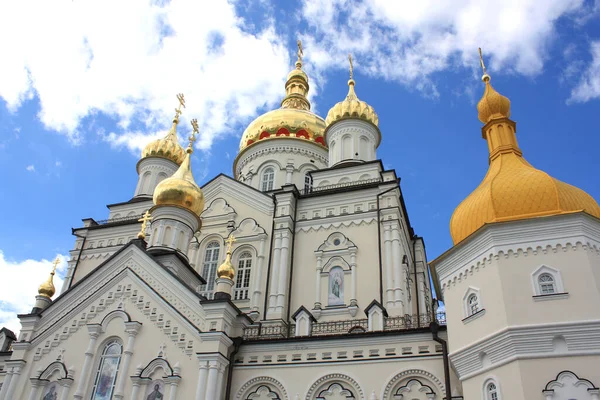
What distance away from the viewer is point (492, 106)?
49.2 ft

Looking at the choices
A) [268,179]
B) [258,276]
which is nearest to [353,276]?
[258,276]

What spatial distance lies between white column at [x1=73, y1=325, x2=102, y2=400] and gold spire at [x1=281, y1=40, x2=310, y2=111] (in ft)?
58.5

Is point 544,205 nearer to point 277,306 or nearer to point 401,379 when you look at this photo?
point 401,379

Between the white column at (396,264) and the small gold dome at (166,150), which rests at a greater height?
the small gold dome at (166,150)

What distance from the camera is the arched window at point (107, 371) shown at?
14.2 meters

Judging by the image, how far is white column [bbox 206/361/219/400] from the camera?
13070mm

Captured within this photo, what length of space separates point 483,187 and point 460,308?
2.82 m

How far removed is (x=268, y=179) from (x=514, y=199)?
48.5ft

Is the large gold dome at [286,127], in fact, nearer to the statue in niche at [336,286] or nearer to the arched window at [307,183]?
the arched window at [307,183]

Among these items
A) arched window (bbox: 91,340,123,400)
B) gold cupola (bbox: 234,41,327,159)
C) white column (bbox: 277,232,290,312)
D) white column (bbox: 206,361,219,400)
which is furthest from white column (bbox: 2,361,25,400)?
gold cupola (bbox: 234,41,327,159)

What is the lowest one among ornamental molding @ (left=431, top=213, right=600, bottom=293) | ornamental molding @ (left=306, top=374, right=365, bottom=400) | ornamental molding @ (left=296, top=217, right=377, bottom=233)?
ornamental molding @ (left=306, top=374, right=365, bottom=400)

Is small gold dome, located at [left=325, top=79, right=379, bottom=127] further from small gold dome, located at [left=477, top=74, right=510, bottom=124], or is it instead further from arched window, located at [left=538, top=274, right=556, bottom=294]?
arched window, located at [left=538, top=274, right=556, bottom=294]

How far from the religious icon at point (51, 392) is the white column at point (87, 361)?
0.77m

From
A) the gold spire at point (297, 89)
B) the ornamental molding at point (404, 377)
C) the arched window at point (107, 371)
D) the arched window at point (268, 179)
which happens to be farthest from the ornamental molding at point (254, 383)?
the gold spire at point (297, 89)
